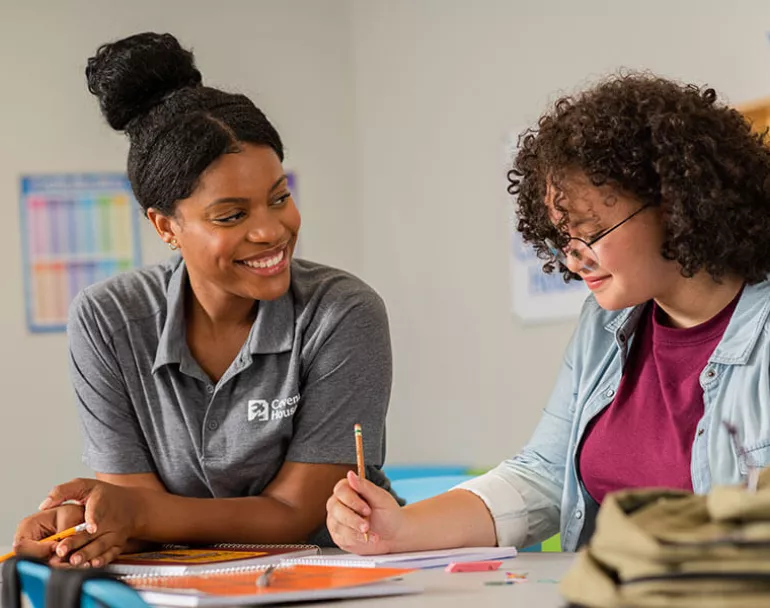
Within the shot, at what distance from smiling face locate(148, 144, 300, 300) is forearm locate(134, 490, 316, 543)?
371mm

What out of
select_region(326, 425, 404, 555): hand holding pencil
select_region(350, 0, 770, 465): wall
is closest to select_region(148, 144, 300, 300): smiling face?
select_region(326, 425, 404, 555): hand holding pencil

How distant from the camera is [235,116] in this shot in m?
1.99

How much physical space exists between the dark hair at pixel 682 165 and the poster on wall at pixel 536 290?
1.93m

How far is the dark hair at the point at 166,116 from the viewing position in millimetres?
1964

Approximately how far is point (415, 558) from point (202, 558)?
314 mm

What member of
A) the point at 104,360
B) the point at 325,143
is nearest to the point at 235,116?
the point at 104,360

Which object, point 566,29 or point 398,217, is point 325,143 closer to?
point 398,217

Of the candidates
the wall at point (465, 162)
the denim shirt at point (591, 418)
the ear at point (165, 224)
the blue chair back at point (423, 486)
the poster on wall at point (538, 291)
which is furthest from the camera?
the poster on wall at point (538, 291)

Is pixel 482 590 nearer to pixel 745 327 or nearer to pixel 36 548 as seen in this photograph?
pixel 745 327

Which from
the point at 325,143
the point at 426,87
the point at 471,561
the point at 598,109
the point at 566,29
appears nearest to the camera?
the point at 471,561

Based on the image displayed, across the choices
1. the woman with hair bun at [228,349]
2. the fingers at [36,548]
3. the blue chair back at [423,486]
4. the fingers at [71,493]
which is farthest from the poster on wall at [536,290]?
the fingers at [36,548]

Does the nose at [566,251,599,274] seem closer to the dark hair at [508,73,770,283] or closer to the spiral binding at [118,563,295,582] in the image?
the dark hair at [508,73,770,283]

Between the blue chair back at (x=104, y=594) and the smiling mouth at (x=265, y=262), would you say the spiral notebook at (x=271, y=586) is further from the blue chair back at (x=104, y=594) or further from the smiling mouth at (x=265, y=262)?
the smiling mouth at (x=265, y=262)

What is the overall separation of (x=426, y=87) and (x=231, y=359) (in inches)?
107
